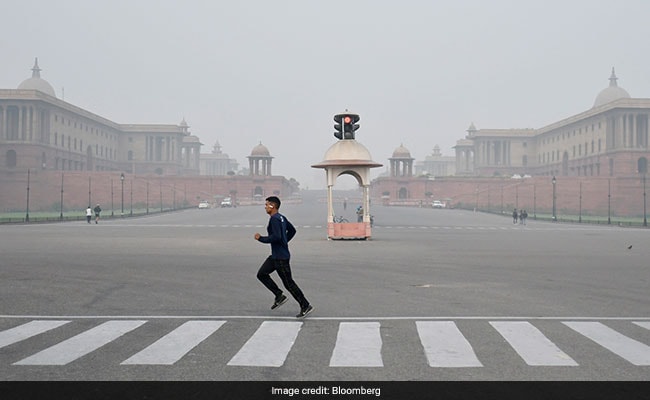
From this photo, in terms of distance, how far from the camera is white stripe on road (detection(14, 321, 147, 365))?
7.62 meters

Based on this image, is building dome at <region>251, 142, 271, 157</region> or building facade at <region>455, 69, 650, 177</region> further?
building dome at <region>251, 142, 271, 157</region>

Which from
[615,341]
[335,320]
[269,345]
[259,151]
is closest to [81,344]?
[269,345]

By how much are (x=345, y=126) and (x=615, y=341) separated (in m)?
19.4

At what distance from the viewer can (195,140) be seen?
173 metres

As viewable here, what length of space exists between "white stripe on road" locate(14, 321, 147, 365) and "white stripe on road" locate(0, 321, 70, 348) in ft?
2.19

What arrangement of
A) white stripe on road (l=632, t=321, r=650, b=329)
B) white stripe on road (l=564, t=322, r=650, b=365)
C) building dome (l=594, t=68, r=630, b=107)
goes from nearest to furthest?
white stripe on road (l=564, t=322, r=650, b=365), white stripe on road (l=632, t=321, r=650, b=329), building dome (l=594, t=68, r=630, b=107)

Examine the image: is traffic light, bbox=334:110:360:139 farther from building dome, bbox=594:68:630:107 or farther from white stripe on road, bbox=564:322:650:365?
building dome, bbox=594:68:630:107

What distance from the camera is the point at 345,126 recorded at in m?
27.3

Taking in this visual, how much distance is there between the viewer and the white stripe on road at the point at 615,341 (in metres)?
7.90

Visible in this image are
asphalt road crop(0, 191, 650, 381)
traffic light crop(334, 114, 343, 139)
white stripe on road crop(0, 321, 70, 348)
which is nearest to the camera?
asphalt road crop(0, 191, 650, 381)

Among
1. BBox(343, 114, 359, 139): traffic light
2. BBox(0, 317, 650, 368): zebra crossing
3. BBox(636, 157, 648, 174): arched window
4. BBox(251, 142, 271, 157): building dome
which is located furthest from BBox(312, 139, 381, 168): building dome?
BBox(251, 142, 271, 157): building dome

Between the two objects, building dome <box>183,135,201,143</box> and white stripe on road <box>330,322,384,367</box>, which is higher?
building dome <box>183,135,201,143</box>

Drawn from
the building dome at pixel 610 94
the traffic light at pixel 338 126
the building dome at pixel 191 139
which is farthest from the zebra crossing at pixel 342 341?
the building dome at pixel 191 139
